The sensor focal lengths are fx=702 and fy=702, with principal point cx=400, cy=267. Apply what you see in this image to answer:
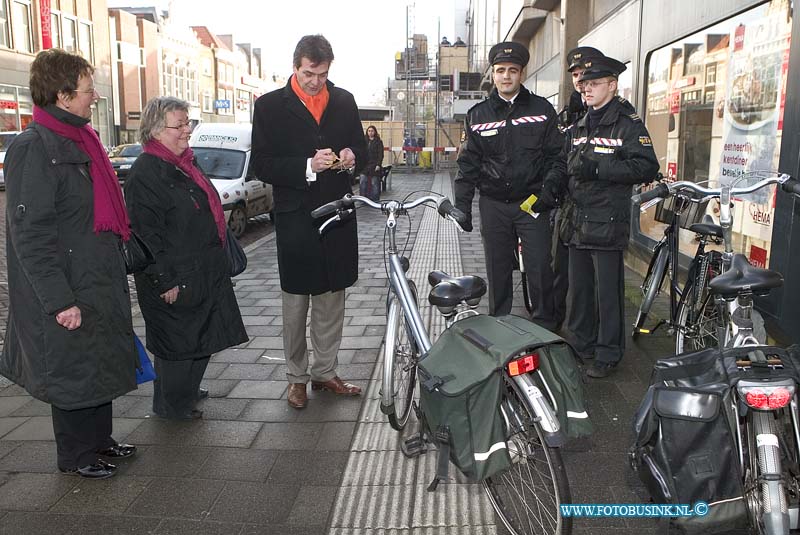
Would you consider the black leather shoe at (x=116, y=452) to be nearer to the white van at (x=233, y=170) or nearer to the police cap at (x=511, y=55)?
the police cap at (x=511, y=55)

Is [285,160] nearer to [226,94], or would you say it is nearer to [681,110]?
[681,110]

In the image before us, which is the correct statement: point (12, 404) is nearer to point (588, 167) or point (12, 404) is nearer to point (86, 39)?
point (588, 167)

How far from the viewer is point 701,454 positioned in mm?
2248

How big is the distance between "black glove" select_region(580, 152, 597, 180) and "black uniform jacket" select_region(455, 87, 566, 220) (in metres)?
0.21

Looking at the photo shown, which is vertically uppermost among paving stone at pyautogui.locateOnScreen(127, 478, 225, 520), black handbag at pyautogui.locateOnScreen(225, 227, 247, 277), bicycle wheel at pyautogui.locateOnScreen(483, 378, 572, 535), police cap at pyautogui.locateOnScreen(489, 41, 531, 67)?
police cap at pyautogui.locateOnScreen(489, 41, 531, 67)

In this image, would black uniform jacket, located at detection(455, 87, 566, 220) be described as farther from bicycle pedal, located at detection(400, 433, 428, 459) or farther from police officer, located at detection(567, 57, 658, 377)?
bicycle pedal, located at detection(400, 433, 428, 459)

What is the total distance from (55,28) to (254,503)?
39.5 meters

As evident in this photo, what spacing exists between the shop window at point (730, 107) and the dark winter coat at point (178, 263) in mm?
3077

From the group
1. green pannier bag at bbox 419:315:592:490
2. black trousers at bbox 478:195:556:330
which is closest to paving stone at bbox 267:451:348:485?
green pannier bag at bbox 419:315:592:490

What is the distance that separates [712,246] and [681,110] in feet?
5.48

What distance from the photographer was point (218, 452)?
3.63m

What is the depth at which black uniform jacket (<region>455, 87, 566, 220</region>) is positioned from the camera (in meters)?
4.64

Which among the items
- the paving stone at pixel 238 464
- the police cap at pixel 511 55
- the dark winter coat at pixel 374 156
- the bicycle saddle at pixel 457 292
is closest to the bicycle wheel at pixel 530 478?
the bicycle saddle at pixel 457 292

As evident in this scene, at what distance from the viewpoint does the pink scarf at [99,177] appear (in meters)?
3.08
